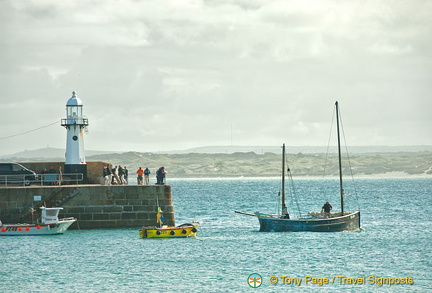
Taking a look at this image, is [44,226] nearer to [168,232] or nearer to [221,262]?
[168,232]

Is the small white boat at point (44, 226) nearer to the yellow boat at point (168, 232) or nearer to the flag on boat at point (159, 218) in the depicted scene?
the yellow boat at point (168, 232)

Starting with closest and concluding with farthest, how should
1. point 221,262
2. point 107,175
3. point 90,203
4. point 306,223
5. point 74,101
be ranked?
point 221,262 → point 90,203 → point 306,223 → point 107,175 → point 74,101

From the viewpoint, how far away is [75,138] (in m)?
59.9

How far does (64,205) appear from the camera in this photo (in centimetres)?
5350

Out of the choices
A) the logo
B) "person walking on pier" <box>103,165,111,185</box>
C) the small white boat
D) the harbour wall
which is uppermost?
"person walking on pier" <box>103,165,111,185</box>

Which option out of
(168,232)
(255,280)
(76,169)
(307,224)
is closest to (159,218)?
(168,232)

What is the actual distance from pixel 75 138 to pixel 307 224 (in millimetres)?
17489

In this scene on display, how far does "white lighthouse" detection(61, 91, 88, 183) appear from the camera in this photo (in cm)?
5856

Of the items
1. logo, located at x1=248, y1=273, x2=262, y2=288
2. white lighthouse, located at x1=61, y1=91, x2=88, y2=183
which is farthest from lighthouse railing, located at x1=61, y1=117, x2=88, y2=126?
logo, located at x1=248, y1=273, x2=262, y2=288

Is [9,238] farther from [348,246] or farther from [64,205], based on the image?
[348,246]

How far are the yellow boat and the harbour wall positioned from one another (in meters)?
2.12

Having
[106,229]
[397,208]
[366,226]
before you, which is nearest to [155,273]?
[106,229]

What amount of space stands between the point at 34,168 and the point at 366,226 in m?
25.5

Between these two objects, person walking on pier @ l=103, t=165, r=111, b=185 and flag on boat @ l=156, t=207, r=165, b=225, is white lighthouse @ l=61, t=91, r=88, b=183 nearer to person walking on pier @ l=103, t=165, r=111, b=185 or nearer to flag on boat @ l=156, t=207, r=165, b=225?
person walking on pier @ l=103, t=165, r=111, b=185
